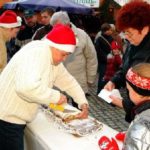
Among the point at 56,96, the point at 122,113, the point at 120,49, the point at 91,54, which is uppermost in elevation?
the point at 56,96

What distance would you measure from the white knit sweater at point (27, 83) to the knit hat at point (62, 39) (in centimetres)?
5

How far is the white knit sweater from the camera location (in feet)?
7.12

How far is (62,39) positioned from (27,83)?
15.9 inches

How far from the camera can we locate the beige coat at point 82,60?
3928 mm

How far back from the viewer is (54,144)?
2311 mm

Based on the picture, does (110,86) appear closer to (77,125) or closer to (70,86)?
(70,86)

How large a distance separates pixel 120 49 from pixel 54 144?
149 inches

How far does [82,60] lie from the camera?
4035 mm

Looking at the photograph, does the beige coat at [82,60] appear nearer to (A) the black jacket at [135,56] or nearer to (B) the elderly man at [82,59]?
(B) the elderly man at [82,59]

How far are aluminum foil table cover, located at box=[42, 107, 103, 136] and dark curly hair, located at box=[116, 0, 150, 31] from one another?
0.73 metres

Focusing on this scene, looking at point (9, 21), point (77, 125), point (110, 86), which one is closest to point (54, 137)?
point (77, 125)

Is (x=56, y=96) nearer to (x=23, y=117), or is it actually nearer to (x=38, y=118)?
(x=23, y=117)

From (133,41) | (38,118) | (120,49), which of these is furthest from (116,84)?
(120,49)

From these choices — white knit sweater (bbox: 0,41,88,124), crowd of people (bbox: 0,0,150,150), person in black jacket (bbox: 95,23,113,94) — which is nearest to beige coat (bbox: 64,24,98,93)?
crowd of people (bbox: 0,0,150,150)
